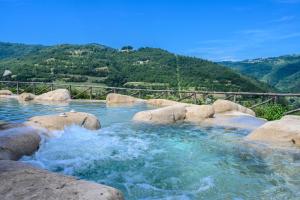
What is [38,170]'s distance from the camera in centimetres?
585

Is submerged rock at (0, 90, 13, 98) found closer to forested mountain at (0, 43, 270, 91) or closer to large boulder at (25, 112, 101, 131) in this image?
forested mountain at (0, 43, 270, 91)

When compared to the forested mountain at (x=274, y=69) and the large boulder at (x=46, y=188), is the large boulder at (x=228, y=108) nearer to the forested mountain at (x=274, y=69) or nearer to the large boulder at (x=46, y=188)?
the large boulder at (x=46, y=188)

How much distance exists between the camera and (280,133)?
12.7 metres

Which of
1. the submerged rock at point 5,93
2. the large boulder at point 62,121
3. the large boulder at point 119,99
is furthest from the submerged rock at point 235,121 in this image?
the submerged rock at point 5,93

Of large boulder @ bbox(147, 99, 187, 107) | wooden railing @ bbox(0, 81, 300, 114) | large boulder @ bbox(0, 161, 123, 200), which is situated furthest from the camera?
large boulder @ bbox(147, 99, 187, 107)

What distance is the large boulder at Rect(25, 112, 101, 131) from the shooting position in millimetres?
13126

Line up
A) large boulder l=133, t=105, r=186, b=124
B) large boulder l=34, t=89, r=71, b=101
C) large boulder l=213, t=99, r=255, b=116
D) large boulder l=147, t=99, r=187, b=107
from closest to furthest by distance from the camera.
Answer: large boulder l=133, t=105, r=186, b=124 → large boulder l=213, t=99, r=255, b=116 → large boulder l=147, t=99, r=187, b=107 → large boulder l=34, t=89, r=71, b=101

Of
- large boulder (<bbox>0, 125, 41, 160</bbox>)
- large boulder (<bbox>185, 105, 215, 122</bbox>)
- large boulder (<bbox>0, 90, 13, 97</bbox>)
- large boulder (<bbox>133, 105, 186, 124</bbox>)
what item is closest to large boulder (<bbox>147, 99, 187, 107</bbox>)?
large boulder (<bbox>185, 105, 215, 122</bbox>)

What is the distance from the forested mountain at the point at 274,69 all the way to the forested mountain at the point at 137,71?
58219 millimetres

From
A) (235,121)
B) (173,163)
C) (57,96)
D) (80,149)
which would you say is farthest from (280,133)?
(57,96)

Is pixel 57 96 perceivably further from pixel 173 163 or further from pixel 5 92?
pixel 173 163

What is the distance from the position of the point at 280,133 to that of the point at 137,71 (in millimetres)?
45010

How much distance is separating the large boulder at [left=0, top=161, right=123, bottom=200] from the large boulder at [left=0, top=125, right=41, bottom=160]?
11.9ft

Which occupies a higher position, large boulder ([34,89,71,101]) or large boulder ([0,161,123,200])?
large boulder ([34,89,71,101])
